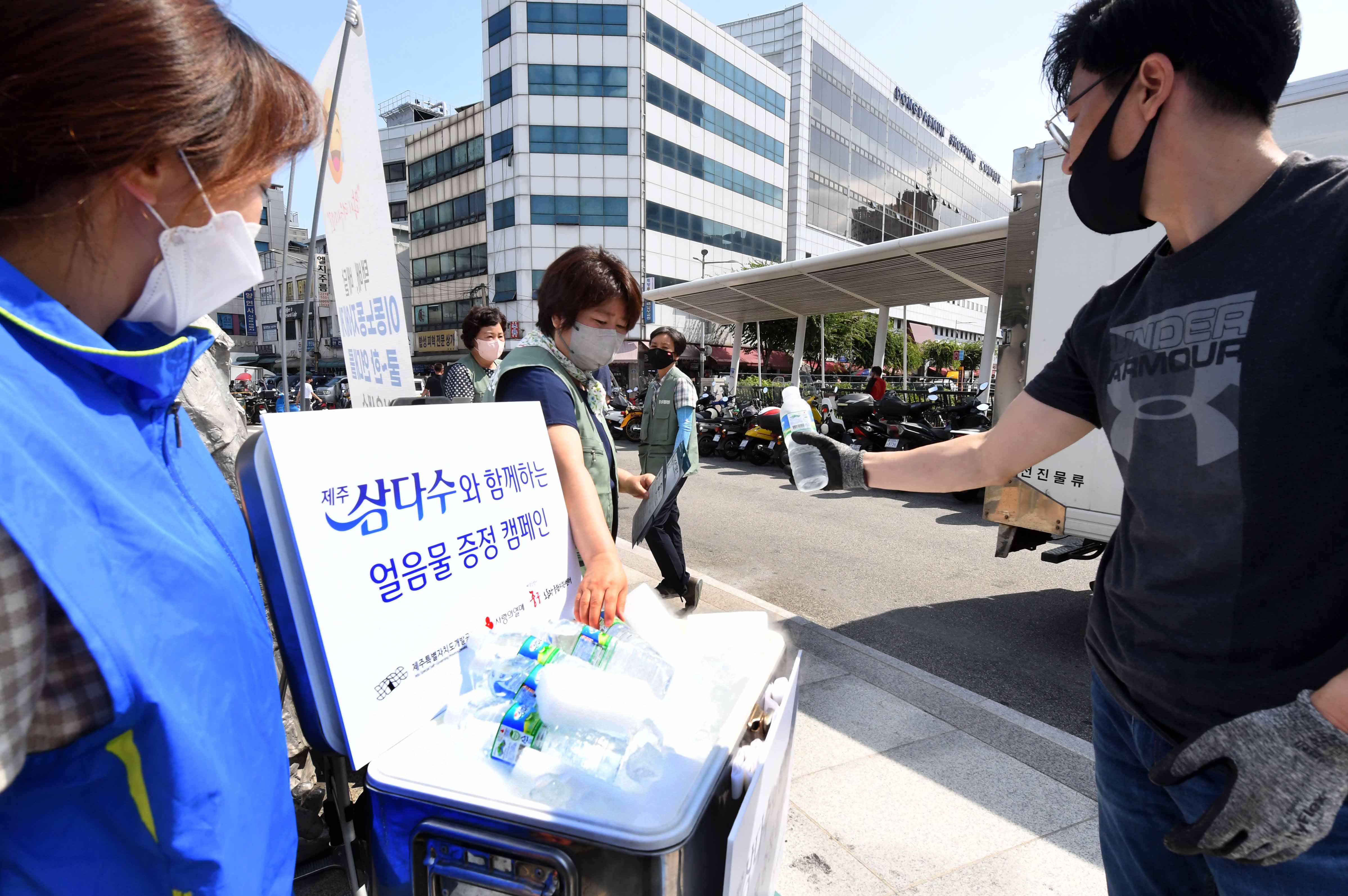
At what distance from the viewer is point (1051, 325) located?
3.85m

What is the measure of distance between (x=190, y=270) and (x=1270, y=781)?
1.49 m

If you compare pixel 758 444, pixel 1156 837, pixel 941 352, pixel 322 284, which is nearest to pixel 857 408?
pixel 758 444

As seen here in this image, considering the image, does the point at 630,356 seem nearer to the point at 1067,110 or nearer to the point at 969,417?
the point at 969,417

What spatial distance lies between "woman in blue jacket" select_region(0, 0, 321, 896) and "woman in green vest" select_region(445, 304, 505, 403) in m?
3.86

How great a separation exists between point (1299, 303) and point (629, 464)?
10.4m

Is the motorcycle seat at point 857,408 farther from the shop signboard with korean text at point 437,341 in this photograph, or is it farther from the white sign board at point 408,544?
the shop signboard with korean text at point 437,341

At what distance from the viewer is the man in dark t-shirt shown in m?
0.87

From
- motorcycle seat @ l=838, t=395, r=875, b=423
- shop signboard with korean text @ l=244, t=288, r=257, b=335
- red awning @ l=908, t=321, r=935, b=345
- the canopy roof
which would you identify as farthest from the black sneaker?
red awning @ l=908, t=321, r=935, b=345

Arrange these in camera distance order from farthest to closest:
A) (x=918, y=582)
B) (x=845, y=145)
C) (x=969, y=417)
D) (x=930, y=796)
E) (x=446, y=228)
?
(x=845, y=145), (x=446, y=228), (x=969, y=417), (x=918, y=582), (x=930, y=796)

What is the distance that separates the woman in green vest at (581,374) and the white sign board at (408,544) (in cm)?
13

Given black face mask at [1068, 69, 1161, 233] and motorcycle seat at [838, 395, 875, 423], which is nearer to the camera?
black face mask at [1068, 69, 1161, 233]

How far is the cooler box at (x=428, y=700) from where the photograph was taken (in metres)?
0.98

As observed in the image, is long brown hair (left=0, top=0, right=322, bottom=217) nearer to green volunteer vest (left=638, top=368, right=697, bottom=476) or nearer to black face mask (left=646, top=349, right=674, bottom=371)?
green volunteer vest (left=638, top=368, right=697, bottom=476)

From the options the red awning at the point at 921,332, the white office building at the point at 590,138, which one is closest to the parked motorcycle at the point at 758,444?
the white office building at the point at 590,138
